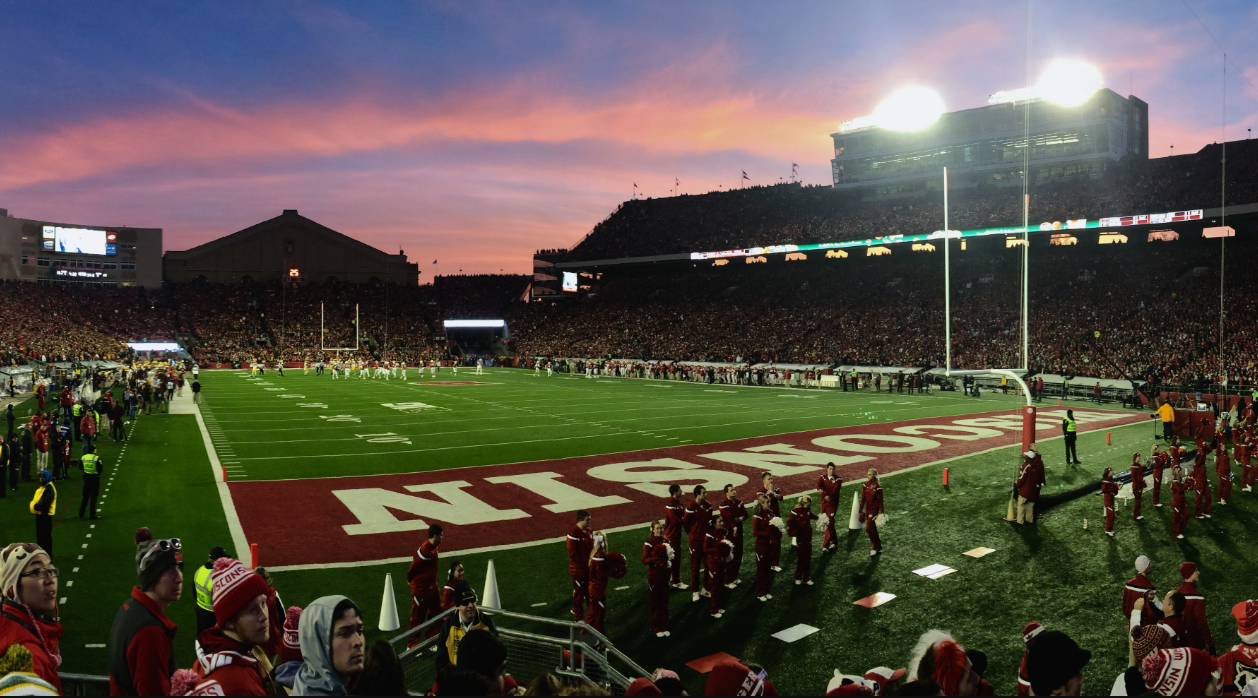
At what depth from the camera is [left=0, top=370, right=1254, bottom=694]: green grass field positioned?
26.0ft

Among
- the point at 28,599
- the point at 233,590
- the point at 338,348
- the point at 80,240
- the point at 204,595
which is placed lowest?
the point at 204,595

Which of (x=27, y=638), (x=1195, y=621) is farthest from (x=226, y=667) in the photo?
(x=1195, y=621)

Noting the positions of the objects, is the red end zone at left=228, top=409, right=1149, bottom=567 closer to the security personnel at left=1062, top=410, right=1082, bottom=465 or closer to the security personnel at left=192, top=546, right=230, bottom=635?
the security personnel at left=1062, top=410, right=1082, bottom=465

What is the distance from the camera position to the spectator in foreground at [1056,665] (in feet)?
10.5

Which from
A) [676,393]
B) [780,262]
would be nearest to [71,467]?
[676,393]

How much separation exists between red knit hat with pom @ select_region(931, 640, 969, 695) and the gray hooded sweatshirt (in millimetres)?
2566

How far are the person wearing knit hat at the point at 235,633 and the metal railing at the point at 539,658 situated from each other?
6.80ft

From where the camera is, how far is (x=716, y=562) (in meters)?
8.86

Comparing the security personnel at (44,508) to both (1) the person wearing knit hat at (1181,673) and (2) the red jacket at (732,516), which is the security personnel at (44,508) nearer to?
(2) the red jacket at (732,516)

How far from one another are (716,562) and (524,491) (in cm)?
668

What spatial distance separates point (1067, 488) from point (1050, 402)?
846 inches

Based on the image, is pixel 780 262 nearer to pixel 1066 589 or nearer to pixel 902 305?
pixel 902 305

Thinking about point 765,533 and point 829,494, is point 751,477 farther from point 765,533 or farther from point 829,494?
point 765,533

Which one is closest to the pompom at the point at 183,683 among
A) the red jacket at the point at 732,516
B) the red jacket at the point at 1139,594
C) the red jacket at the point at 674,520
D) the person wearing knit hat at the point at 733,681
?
the person wearing knit hat at the point at 733,681
